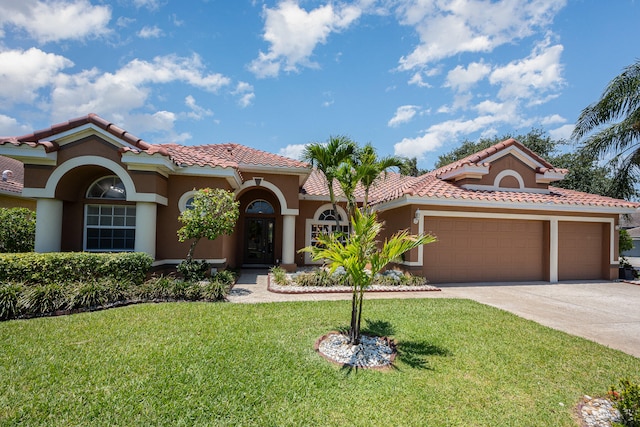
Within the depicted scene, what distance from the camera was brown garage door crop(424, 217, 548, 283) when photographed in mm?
12633

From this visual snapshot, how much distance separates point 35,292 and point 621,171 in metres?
21.9

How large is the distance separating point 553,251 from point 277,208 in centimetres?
1307


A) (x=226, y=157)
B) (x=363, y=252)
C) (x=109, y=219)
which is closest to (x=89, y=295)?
(x=109, y=219)

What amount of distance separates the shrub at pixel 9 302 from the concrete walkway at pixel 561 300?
483 cm

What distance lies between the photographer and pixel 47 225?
1019cm

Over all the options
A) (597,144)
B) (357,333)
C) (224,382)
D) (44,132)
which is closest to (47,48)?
(44,132)

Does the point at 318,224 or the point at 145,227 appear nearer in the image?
the point at 145,227

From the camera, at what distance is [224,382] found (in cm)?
426

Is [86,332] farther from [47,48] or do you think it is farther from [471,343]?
[47,48]

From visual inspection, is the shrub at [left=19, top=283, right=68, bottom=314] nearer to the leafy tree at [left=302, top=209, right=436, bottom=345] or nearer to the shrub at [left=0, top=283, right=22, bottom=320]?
the shrub at [left=0, top=283, right=22, bottom=320]

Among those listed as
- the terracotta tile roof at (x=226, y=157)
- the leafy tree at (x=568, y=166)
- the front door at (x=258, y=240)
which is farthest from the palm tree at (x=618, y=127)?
the front door at (x=258, y=240)

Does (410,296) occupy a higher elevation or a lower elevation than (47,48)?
lower

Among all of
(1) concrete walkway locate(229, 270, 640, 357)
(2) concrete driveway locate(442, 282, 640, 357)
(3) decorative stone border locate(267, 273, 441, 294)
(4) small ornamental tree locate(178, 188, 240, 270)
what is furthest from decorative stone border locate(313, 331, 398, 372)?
(4) small ornamental tree locate(178, 188, 240, 270)

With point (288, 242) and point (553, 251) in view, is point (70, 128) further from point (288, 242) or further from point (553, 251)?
point (553, 251)
